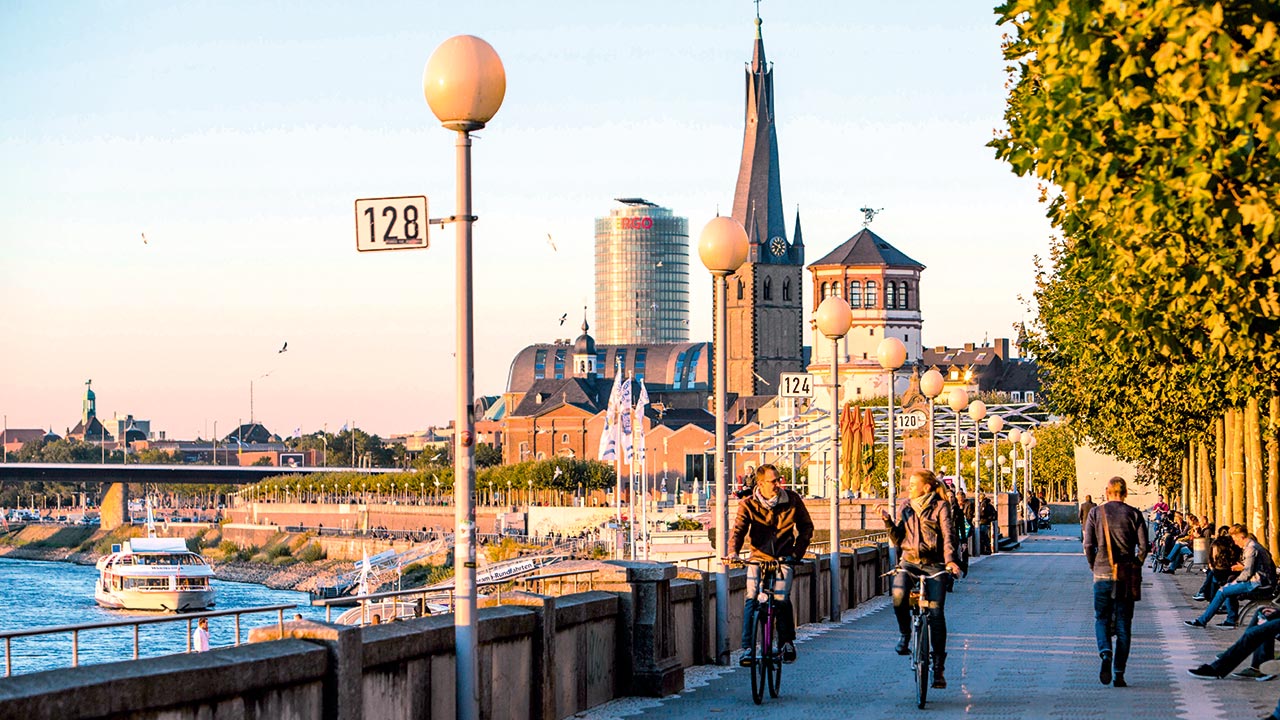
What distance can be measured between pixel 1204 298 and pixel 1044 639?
6.01 metres

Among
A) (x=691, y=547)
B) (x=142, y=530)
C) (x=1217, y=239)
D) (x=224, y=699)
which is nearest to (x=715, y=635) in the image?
(x=1217, y=239)

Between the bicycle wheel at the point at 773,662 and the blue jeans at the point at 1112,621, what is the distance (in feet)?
9.20

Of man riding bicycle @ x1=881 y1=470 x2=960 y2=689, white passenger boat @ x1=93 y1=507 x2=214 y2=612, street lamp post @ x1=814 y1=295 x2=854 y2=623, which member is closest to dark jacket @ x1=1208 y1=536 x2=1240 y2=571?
street lamp post @ x1=814 y1=295 x2=854 y2=623

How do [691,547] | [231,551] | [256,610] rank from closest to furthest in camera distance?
1. [256,610]
2. [691,547]
3. [231,551]

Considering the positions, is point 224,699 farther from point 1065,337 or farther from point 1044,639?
point 1065,337

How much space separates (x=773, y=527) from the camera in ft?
50.3

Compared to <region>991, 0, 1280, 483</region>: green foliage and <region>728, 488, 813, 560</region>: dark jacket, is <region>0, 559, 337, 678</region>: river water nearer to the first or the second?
<region>728, 488, 813, 560</region>: dark jacket

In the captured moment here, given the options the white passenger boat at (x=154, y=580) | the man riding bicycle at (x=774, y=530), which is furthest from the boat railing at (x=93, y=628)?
the white passenger boat at (x=154, y=580)

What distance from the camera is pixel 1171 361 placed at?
26406mm

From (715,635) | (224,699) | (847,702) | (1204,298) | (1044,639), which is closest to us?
(224,699)

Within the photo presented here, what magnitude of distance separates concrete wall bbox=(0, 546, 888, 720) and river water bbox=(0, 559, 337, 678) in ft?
96.3

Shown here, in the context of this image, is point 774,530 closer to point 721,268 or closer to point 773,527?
point 773,527

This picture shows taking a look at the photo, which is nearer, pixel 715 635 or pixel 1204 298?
pixel 1204 298

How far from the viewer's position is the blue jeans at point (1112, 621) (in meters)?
15.7
